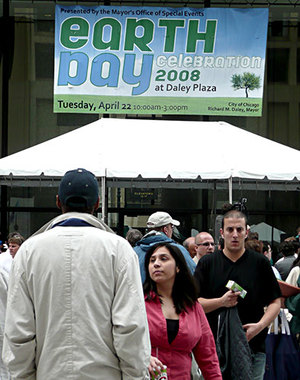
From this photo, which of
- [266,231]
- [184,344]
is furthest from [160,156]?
[184,344]

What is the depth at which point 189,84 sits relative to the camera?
1825 centimetres

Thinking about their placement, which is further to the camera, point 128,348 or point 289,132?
point 289,132

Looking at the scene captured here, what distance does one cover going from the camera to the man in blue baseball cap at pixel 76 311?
3965 millimetres

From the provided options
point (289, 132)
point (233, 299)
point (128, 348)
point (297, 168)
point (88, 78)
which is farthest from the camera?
point (289, 132)

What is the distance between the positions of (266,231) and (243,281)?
13.9m

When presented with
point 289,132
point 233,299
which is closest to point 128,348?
point 233,299

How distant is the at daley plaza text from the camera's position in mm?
18016

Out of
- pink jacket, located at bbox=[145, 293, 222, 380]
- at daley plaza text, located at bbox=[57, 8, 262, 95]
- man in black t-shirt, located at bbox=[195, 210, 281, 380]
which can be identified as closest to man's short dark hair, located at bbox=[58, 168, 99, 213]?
pink jacket, located at bbox=[145, 293, 222, 380]

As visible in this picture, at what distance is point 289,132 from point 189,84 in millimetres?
3781

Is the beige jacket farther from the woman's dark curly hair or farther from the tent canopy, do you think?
the tent canopy

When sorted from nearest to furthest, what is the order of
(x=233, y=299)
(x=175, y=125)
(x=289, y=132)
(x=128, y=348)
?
(x=128, y=348), (x=233, y=299), (x=175, y=125), (x=289, y=132)

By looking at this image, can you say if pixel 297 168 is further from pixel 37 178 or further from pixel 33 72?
pixel 33 72

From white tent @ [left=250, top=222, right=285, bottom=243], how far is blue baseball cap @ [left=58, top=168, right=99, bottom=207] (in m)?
16.2

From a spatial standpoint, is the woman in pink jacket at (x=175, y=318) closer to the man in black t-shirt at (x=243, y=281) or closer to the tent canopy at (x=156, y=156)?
the man in black t-shirt at (x=243, y=281)
